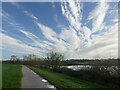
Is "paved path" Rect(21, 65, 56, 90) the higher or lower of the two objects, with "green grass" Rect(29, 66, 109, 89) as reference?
higher

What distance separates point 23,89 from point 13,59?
14431cm

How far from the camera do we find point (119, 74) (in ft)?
84.3

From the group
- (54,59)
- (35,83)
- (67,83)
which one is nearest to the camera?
(35,83)

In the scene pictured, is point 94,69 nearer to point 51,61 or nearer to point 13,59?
point 51,61

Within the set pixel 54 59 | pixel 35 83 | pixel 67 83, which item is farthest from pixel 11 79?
pixel 54 59

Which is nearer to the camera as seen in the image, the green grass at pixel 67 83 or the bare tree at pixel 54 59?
the green grass at pixel 67 83

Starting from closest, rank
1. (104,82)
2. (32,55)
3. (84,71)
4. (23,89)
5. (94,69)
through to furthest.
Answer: (23,89), (104,82), (94,69), (84,71), (32,55)

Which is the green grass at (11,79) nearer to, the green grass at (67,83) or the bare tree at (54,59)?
the green grass at (67,83)

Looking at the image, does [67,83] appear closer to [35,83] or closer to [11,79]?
[35,83]

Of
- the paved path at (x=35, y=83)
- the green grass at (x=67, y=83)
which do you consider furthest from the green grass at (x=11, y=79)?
the green grass at (x=67, y=83)

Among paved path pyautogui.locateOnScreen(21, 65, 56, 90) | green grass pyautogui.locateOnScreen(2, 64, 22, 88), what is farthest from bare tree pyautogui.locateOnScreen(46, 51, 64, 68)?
paved path pyautogui.locateOnScreen(21, 65, 56, 90)

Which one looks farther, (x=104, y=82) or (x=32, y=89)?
(x=104, y=82)

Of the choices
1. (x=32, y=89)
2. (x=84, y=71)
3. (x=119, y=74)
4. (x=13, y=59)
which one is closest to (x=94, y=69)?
(x=84, y=71)

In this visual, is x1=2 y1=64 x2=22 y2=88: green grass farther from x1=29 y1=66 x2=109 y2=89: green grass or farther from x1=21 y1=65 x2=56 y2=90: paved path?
x1=29 y1=66 x2=109 y2=89: green grass
